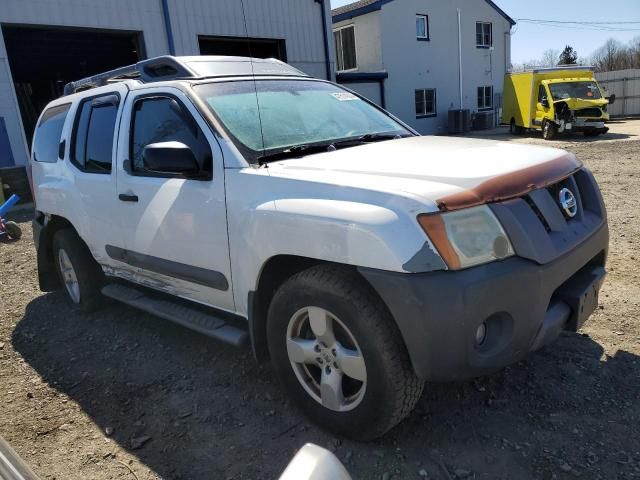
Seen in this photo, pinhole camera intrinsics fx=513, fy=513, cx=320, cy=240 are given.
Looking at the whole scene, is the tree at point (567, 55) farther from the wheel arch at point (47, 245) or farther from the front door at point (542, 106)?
the wheel arch at point (47, 245)

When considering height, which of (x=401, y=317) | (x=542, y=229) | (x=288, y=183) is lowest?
(x=401, y=317)

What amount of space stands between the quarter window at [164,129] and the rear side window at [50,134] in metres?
1.34

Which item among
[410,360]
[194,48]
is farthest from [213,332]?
[194,48]

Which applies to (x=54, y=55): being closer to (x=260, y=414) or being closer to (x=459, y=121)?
(x=459, y=121)

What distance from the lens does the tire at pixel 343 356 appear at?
2.27 meters

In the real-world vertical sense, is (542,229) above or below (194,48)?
below

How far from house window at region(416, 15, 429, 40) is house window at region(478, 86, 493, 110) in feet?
17.9

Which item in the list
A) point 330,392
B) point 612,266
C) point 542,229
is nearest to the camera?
point 542,229

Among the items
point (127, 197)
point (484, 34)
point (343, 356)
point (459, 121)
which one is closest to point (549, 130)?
point (459, 121)

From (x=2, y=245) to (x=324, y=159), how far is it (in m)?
6.89

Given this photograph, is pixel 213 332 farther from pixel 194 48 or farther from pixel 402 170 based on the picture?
pixel 194 48

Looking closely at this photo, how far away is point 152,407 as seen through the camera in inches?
122

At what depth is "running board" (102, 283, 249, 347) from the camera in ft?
9.70

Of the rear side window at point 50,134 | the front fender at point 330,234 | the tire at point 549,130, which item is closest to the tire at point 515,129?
the tire at point 549,130
